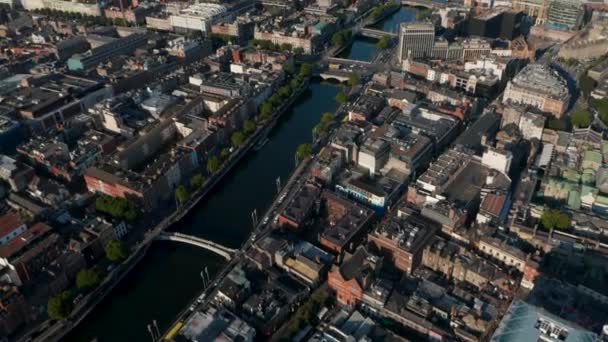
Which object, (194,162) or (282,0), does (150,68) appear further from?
(282,0)

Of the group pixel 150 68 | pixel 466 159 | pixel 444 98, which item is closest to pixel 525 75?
pixel 444 98

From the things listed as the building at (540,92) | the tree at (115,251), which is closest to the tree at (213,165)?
the tree at (115,251)

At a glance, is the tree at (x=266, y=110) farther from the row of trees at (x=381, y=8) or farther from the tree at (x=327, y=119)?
the row of trees at (x=381, y=8)

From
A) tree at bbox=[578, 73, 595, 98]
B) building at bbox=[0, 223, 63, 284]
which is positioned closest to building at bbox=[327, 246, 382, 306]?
building at bbox=[0, 223, 63, 284]

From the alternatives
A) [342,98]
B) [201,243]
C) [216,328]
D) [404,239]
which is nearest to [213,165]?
[201,243]

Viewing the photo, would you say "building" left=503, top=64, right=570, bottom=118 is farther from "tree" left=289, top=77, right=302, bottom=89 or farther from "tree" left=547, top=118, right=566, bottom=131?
"tree" left=289, top=77, right=302, bottom=89

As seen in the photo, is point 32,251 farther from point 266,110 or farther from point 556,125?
point 556,125
